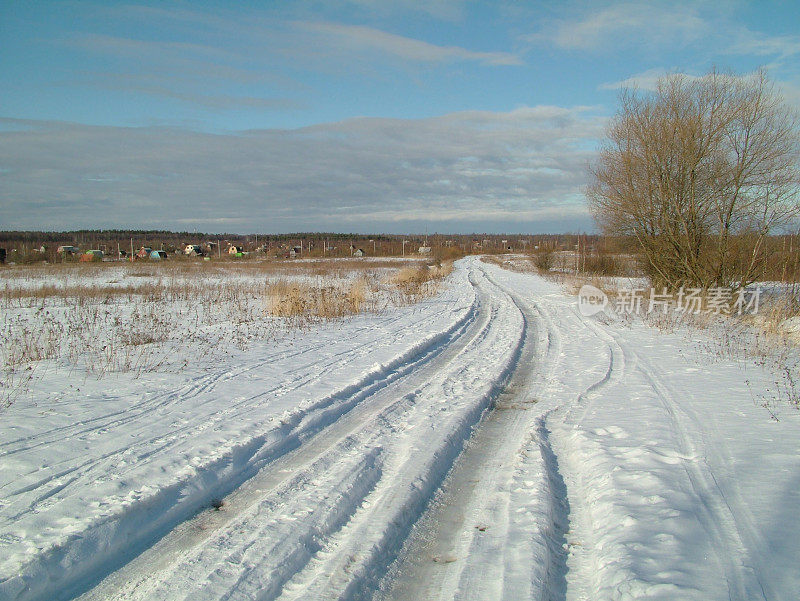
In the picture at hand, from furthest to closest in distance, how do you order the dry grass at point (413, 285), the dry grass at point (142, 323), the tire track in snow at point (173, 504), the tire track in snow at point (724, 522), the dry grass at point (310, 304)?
the dry grass at point (413, 285) < the dry grass at point (310, 304) < the dry grass at point (142, 323) < the tire track in snow at point (173, 504) < the tire track in snow at point (724, 522)

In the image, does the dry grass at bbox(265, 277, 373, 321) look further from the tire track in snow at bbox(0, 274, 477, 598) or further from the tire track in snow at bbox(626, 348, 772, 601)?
the tire track in snow at bbox(626, 348, 772, 601)

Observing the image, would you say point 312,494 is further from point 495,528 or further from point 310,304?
point 310,304

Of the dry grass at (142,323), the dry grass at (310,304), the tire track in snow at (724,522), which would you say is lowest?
the dry grass at (142,323)

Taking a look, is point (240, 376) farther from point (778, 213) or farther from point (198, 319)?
point (778, 213)

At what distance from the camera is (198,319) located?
1400 cm

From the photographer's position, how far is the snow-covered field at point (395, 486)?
2.91 m

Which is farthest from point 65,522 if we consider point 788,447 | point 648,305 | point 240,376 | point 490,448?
point 648,305

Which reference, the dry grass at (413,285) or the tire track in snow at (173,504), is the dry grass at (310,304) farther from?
the tire track in snow at (173,504)

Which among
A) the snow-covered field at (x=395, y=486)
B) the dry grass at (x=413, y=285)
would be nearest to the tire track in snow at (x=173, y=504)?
the snow-covered field at (x=395, y=486)

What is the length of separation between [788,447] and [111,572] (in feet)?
19.0

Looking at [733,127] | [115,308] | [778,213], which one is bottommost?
[115,308]

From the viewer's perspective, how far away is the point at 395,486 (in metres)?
3.98

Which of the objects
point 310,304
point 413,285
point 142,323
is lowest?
point 142,323

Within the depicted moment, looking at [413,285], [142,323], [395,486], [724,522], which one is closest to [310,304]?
[142,323]
